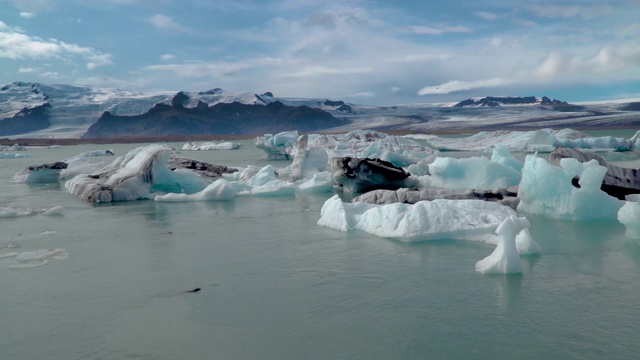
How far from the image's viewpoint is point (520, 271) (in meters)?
3.94

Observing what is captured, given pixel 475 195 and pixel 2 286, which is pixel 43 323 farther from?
pixel 475 195

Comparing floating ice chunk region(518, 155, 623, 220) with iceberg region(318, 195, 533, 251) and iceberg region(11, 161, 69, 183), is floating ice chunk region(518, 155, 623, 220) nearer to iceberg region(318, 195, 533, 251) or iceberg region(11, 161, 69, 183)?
iceberg region(318, 195, 533, 251)

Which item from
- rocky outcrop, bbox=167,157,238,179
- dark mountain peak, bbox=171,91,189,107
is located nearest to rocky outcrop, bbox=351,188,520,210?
rocky outcrop, bbox=167,157,238,179

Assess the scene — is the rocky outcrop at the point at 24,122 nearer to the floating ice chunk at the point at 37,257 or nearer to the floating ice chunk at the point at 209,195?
the floating ice chunk at the point at 209,195

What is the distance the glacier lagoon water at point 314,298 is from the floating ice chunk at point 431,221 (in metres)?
0.16

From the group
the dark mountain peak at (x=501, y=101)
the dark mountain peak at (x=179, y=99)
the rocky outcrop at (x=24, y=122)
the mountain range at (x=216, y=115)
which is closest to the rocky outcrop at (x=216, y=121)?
the mountain range at (x=216, y=115)

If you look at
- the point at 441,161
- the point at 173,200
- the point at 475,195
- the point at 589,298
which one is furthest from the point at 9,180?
the point at 589,298

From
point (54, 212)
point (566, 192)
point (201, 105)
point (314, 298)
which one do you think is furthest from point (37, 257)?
point (201, 105)

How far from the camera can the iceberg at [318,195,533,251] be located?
502 cm

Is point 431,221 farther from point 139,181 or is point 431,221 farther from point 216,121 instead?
point 216,121

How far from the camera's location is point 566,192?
6.24 metres

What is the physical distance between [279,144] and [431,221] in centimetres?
1519

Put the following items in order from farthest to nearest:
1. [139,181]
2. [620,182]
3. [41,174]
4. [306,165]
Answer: [41,174] → [306,165] → [139,181] → [620,182]

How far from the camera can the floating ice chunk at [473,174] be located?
27.5 ft
